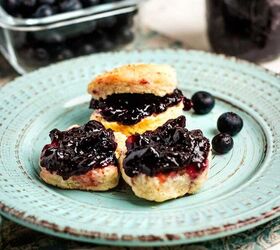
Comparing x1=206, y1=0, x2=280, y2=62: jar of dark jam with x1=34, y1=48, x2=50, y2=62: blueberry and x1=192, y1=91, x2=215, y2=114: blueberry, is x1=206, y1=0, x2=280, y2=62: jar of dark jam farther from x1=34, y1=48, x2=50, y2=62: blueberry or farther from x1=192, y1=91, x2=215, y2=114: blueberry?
x1=34, y1=48, x2=50, y2=62: blueberry

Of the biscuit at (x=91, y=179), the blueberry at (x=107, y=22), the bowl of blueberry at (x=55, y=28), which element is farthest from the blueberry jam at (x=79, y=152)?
the blueberry at (x=107, y=22)

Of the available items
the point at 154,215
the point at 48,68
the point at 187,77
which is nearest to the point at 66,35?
the point at 48,68

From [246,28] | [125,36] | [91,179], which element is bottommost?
[125,36]

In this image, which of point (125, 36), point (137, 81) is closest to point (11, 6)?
point (125, 36)

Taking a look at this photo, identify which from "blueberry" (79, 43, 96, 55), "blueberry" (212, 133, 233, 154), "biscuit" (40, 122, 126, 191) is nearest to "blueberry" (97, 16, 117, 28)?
"blueberry" (79, 43, 96, 55)

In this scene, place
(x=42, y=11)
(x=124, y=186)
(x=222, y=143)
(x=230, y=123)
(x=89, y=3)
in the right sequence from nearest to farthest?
1. (x=124, y=186)
2. (x=222, y=143)
3. (x=230, y=123)
4. (x=42, y=11)
5. (x=89, y=3)

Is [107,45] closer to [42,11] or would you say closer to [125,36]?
[125,36]

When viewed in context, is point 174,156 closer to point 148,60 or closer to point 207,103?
point 207,103
